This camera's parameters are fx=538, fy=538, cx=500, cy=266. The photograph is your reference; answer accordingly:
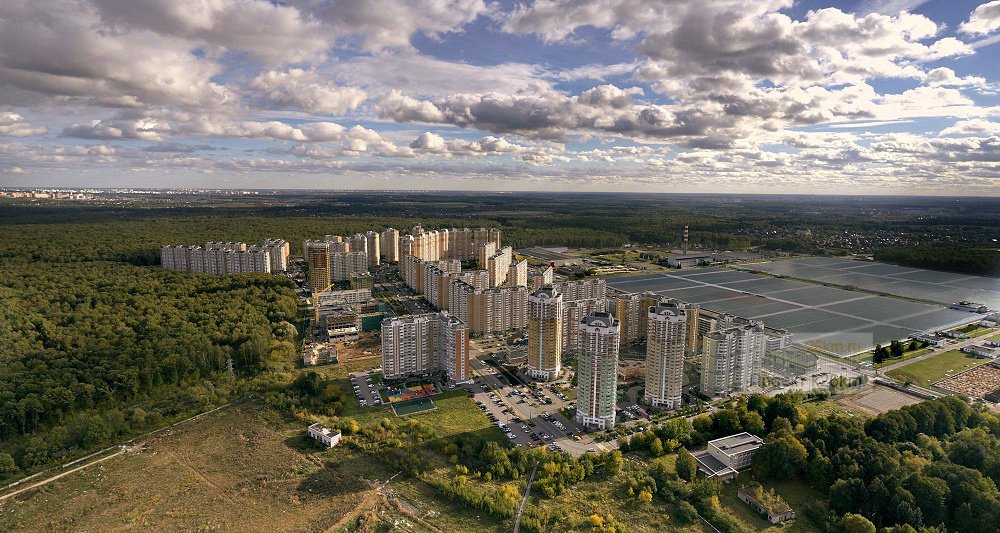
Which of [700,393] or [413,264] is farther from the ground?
[413,264]

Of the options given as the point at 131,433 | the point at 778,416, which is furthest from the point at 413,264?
the point at 778,416

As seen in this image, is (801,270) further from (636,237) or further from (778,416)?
(778,416)

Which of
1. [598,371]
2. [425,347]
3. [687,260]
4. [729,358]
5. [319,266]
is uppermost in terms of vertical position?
[319,266]

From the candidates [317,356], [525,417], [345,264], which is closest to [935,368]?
[525,417]

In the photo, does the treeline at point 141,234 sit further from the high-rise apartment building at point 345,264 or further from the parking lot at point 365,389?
the parking lot at point 365,389

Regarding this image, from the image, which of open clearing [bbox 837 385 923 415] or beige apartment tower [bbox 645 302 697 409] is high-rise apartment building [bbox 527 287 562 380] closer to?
beige apartment tower [bbox 645 302 697 409]

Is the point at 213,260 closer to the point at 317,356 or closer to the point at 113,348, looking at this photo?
the point at 113,348
